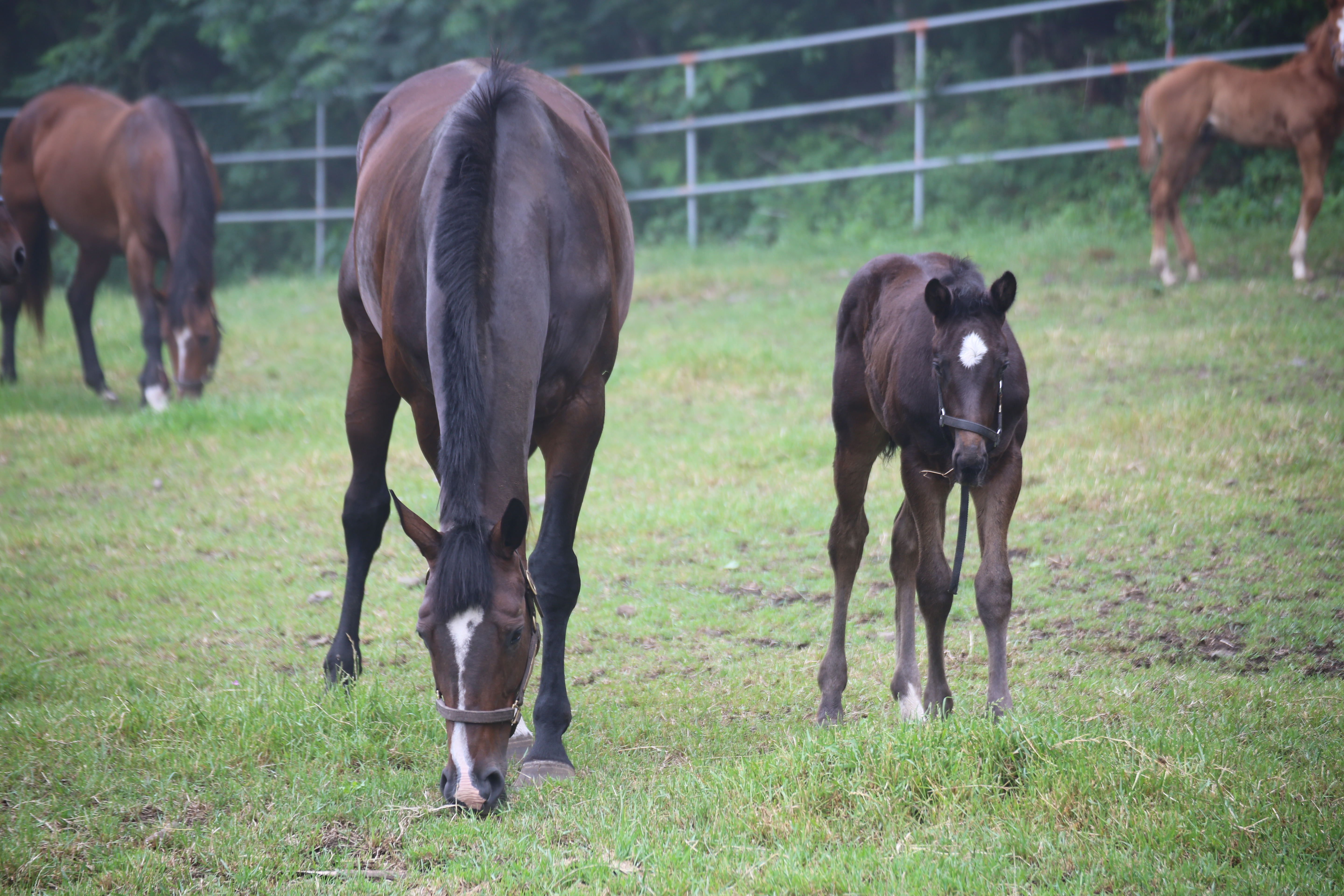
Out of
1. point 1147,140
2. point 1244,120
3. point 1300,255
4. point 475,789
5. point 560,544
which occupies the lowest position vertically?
point 475,789

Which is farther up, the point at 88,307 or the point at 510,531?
the point at 88,307

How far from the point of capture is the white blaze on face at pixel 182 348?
30.5 ft

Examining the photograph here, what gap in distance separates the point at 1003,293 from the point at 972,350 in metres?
0.24

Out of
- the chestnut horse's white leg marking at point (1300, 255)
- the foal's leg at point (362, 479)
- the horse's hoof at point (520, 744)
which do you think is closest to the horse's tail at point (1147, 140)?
the chestnut horse's white leg marking at point (1300, 255)

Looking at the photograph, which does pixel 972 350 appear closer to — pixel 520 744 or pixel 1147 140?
pixel 520 744

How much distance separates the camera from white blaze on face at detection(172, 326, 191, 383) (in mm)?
9281

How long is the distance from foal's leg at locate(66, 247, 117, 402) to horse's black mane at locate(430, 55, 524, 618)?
25.3 ft

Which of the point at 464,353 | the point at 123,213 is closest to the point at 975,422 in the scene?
the point at 464,353

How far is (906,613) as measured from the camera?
4246 mm

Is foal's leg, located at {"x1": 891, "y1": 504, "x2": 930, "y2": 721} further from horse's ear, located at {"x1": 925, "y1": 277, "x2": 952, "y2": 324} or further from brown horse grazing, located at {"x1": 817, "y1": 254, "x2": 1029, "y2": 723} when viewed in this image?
horse's ear, located at {"x1": 925, "y1": 277, "x2": 952, "y2": 324}

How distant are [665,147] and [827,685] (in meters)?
13.1

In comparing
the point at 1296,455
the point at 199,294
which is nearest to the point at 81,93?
the point at 199,294

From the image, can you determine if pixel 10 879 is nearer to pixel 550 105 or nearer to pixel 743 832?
pixel 743 832

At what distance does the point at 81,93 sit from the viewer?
11.7 metres
